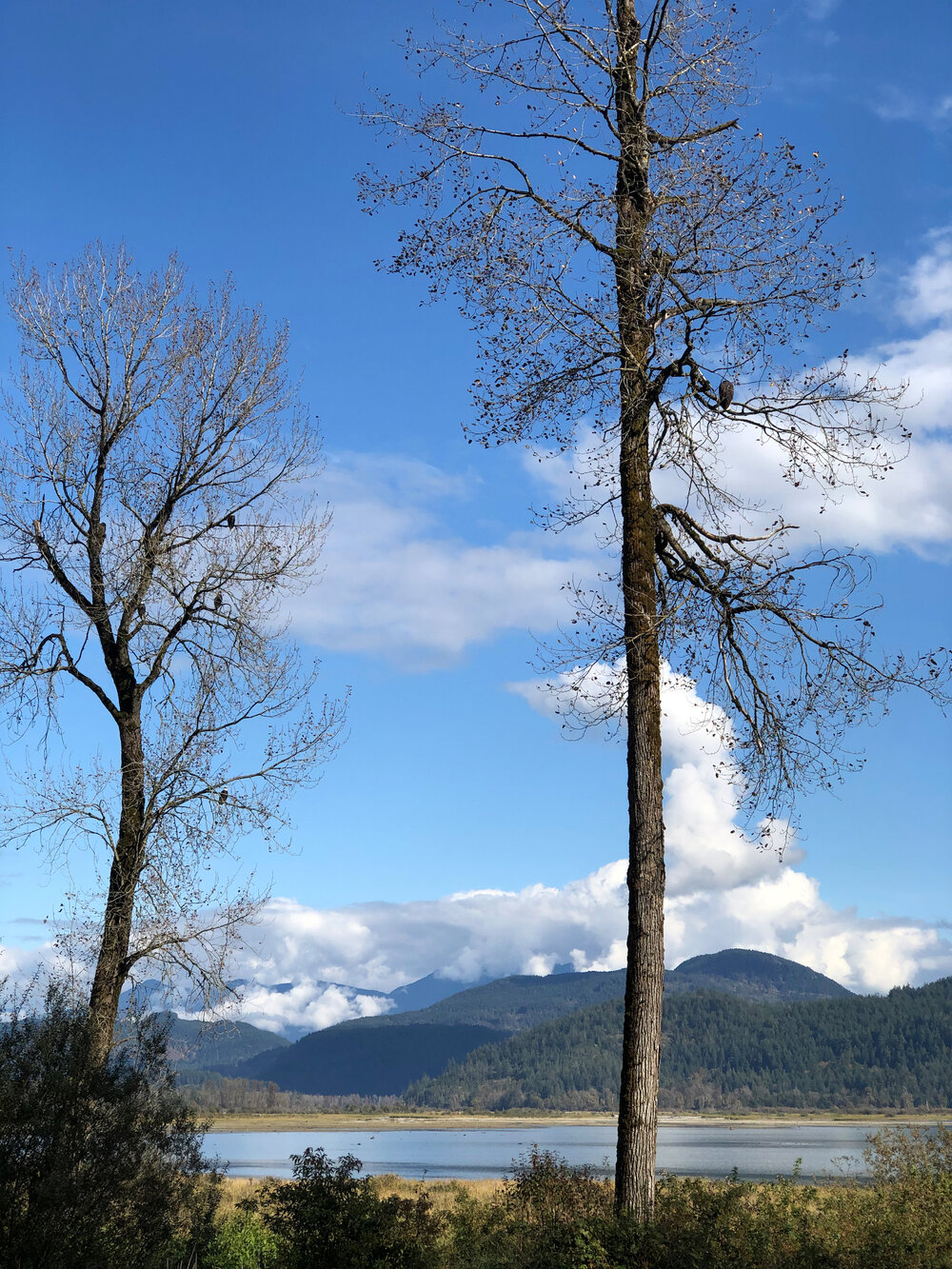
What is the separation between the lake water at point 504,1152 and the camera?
5375 cm

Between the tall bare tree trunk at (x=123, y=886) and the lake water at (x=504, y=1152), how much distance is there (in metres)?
30.6

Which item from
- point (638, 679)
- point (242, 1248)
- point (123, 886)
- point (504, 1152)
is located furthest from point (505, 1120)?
point (638, 679)

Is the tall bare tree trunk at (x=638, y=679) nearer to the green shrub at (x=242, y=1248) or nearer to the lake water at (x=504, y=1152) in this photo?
the green shrub at (x=242, y=1248)

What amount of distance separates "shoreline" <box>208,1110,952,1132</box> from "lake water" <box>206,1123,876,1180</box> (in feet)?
27.0

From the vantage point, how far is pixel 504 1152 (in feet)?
→ 279

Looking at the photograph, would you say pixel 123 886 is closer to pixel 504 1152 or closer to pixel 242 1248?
pixel 242 1248

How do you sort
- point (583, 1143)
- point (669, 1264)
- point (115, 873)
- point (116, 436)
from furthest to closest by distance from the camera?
point (583, 1143), point (116, 436), point (115, 873), point (669, 1264)

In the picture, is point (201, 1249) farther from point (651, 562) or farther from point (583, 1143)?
point (583, 1143)

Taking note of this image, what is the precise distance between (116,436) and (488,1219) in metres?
11.3

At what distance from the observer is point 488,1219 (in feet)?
43.4

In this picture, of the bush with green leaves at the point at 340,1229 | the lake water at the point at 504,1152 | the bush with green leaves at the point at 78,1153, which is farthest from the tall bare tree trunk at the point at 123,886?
the lake water at the point at 504,1152

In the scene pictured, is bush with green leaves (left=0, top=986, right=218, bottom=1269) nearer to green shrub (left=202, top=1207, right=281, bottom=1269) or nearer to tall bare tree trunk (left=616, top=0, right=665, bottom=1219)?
green shrub (left=202, top=1207, right=281, bottom=1269)

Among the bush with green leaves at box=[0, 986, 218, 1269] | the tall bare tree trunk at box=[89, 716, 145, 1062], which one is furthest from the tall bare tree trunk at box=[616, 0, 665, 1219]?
the tall bare tree trunk at box=[89, 716, 145, 1062]

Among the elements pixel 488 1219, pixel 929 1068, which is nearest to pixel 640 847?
pixel 488 1219
